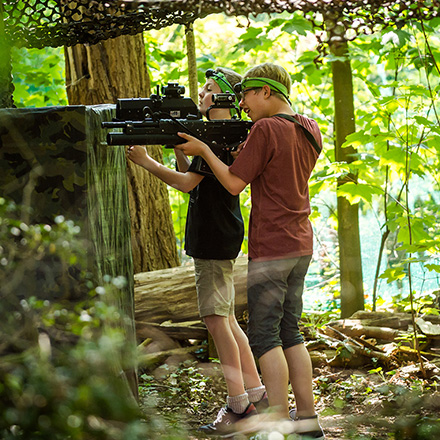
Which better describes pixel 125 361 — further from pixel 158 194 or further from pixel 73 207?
pixel 158 194

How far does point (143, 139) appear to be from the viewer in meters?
2.50

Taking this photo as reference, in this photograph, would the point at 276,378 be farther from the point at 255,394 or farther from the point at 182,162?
the point at 182,162

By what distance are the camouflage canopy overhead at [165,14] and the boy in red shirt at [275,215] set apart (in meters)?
0.57

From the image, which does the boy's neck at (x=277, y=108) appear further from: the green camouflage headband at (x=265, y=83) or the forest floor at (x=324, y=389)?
the forest floor at (x=324, y=389)

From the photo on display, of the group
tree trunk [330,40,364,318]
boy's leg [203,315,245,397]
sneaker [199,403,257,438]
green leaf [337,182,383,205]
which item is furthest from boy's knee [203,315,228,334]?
tree trunk [330,40,364,318]

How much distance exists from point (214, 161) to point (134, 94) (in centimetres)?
220

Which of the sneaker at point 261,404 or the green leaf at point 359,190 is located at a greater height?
the green leaf at point 359,190

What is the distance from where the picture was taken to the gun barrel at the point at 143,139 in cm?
243

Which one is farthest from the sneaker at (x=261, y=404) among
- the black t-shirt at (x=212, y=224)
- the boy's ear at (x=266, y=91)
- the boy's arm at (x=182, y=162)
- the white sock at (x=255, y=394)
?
the boy's ear at (x=266, y=91)

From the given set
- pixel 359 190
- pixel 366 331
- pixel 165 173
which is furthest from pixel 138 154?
pixel 366 331

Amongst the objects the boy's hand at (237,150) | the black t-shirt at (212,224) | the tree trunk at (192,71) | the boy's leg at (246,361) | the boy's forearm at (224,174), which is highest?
the tree trunk at (192,71)

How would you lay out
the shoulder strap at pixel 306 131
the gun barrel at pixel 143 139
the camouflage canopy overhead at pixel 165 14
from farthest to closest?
the shoulder strap at pixel 306 131 < the gun barrel at pixel 143 139 < the camouflage canopy overhead at pixel 165 14

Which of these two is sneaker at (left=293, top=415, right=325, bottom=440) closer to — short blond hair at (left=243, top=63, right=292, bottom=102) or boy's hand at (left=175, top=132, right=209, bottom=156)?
boy's hand at (left=175, top=132, right=209, bottom=156)

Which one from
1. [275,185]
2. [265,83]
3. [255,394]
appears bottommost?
[255,394]
